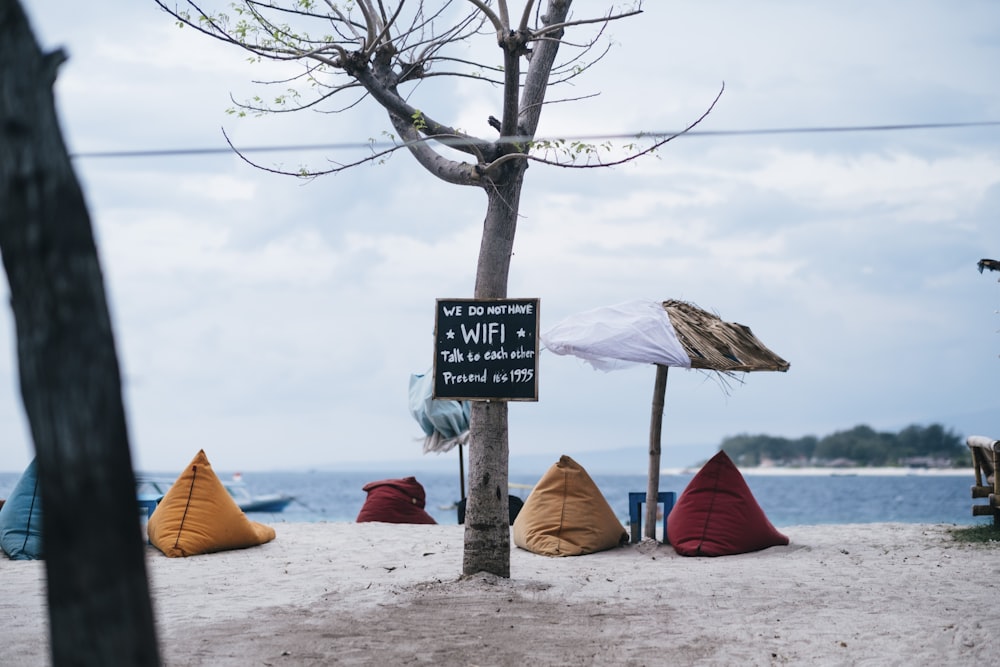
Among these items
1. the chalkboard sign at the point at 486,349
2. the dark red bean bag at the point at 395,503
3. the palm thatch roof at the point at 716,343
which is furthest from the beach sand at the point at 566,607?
the dark red bean bag at the point at 395,503

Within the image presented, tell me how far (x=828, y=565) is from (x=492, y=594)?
10.2ft

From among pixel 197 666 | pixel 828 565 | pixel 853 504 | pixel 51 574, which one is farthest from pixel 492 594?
pixel 853 504

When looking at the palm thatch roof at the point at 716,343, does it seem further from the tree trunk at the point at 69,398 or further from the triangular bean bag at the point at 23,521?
the tree trunk at the point at 69,398

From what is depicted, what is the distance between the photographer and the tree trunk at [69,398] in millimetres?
2324

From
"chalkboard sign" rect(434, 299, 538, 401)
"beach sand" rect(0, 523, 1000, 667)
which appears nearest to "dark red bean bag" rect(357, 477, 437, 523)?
"beach sand" rect(0, 523, 1000, 667)

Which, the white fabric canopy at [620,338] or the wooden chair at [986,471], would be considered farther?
the wooden chair at [986,471]

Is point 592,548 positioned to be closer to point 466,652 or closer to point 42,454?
point 466,652

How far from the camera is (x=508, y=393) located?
6816 millimetres

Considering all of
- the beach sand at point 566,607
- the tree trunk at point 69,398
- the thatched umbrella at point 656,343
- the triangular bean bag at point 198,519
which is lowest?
the beach sand at point 566,607

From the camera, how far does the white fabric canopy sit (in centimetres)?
824

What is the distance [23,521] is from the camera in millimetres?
8672

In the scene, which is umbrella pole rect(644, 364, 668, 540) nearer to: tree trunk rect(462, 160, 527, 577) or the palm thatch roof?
the palm thatch roof

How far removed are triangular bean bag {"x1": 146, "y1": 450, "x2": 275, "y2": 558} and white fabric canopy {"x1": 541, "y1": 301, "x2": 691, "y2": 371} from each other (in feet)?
11.2

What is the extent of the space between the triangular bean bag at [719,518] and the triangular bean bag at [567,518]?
63 cm
